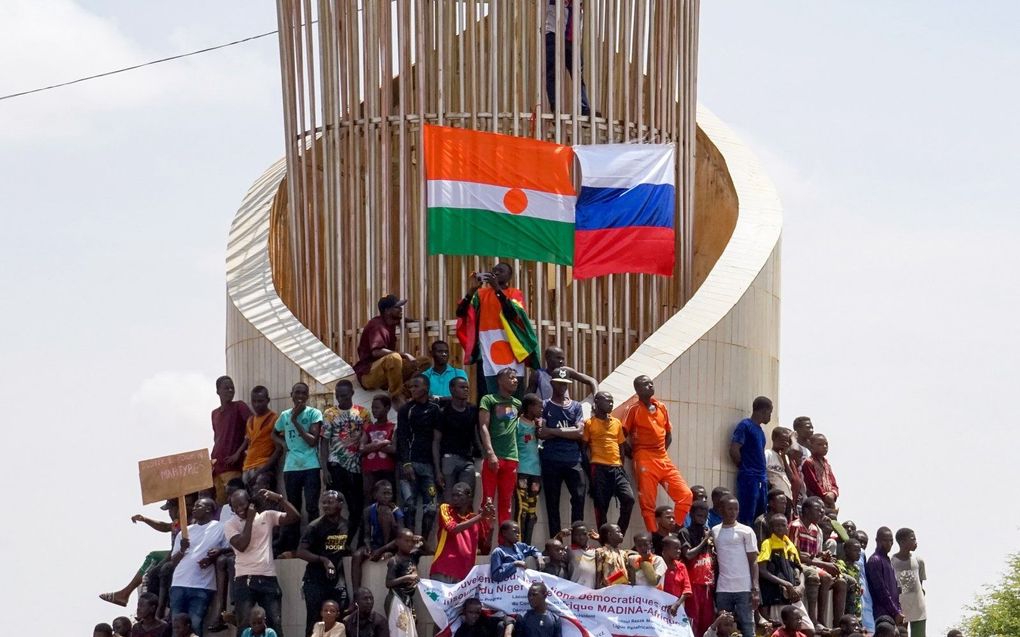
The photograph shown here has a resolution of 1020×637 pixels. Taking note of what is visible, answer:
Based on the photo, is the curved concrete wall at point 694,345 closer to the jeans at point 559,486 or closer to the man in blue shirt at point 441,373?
the jeans at point 559,486

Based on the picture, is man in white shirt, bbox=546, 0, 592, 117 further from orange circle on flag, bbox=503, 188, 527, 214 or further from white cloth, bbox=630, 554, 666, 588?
white cloth, bbox=630, 554, 666, 588

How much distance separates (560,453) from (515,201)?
3.19 metres

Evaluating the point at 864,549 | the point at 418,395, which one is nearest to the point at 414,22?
the point at 418,395

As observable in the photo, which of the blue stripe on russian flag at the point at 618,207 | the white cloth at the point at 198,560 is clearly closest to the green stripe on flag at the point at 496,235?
the blue stripe on russian flag at the point at 618,207

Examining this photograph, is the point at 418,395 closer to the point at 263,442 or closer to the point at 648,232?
the point at 263,442

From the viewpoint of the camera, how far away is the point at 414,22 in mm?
21422

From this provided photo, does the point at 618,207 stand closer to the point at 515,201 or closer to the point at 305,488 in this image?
the point at 515,201

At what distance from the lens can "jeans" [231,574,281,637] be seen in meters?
18.1

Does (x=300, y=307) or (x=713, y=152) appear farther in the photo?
(x=713, y=152)

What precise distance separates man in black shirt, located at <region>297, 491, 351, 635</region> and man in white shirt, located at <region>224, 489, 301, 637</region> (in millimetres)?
313

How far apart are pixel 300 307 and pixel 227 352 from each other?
0.86 meters

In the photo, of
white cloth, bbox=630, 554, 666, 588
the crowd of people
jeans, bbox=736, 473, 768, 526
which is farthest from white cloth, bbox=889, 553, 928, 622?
white cloth, bbox=630, 554, 666, 588

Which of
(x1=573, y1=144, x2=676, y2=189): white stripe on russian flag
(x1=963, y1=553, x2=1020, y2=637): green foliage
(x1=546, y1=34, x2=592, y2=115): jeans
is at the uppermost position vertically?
(x1=546, y1=34, x2=592, y2=115): jeans

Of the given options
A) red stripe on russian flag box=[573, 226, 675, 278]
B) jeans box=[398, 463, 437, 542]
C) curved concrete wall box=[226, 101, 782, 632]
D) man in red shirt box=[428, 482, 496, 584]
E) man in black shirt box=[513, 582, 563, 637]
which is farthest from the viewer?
red stripe on russian flag box=[573, 226, 675, 278]
